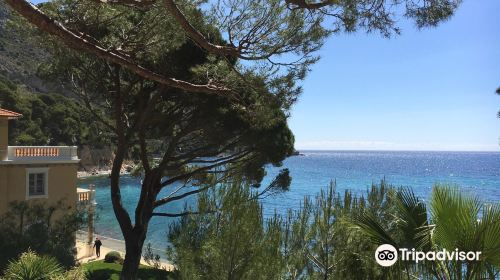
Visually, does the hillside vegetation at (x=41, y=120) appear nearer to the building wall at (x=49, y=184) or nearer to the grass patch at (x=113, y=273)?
the building wall at (x=49, y=184)

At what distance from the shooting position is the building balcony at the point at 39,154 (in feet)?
59.8

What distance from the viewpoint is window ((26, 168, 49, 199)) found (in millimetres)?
18438

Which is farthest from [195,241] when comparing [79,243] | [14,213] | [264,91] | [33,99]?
[33,99]

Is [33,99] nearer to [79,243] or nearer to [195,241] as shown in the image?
[79,243]

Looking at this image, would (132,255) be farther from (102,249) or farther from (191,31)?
(102,249)

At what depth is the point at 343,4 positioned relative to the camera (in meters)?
6.47

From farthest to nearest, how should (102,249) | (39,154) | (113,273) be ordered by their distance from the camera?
(102,249) < (39,154) < (113,273)

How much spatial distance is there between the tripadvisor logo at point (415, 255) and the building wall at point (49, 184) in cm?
1486

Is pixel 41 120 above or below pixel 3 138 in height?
above

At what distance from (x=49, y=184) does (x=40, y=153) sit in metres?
1.31

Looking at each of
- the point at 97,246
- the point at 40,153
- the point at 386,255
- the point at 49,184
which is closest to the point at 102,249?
the point at 97,246

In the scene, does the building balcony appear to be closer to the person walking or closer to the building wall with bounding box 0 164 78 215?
the building wall with bounding box 0 164 78 215

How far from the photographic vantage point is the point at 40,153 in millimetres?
19109

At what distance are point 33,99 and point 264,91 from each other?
58.6 metres
